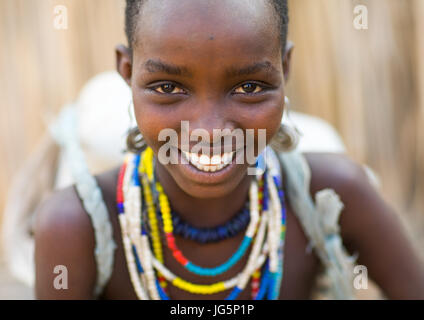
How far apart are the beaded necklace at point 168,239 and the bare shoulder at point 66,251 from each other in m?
0.11

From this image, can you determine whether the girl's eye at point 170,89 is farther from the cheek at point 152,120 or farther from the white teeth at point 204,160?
the white teeth at point 204,160

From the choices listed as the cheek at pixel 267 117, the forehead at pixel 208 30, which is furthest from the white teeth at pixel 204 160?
the forehead at pixel 208 30

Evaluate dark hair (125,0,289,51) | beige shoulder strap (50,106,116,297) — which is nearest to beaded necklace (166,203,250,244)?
beige shoulder strap (50,106,116,297)

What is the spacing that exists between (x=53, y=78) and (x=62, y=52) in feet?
0.50

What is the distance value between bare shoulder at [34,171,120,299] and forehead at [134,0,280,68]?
53 centimetres

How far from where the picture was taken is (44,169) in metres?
2.52

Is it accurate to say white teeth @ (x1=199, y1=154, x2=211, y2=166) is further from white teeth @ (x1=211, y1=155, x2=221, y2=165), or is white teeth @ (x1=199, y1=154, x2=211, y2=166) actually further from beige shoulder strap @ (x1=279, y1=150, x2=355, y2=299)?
beige shoulder strap @ (x1=279, y1=150, x2=355, y2=299)

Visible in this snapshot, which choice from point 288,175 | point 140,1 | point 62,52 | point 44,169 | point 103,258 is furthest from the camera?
point 62,52

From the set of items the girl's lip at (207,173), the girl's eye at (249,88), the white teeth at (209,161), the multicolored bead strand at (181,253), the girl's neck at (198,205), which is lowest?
the multicolored bead strand at (181,253)

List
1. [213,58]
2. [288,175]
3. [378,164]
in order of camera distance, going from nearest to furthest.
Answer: [213,58], [288,175], [378,164]

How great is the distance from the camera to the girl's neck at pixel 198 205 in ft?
5.07

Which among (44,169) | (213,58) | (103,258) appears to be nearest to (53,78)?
(44,169)

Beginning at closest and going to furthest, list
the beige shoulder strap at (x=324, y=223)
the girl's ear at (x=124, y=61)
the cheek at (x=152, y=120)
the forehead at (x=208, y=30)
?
the forehead at (x=208, y=30) < the cheek at (x=152, y=120) < the girl's ear at (x=124, y=61) < the beige shoulder strap at (x=324, y=223)

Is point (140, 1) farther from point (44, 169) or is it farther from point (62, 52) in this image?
point (62, 52)
